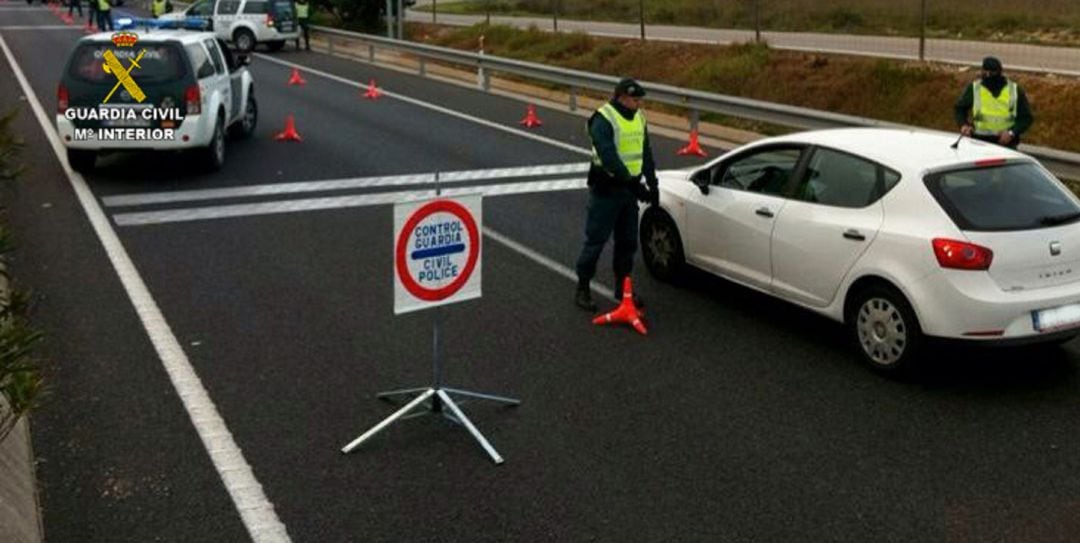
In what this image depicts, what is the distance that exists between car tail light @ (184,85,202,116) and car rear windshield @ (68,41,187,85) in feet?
0.64

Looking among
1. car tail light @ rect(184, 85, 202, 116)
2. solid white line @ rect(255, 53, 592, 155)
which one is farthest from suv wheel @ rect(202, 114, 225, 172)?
solid white line @ rect(255, 53, 592, 155)

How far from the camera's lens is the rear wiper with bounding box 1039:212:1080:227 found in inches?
264

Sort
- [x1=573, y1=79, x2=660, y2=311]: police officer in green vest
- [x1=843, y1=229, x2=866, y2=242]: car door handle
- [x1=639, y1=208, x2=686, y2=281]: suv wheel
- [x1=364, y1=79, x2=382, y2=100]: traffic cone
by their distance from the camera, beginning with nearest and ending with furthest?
[x1=843, y1=229, x2=866, y2=242]: car door handle
[x1=573, y1=79, x2=660, y2=311]: police officer in green vest
[x1=639, y1=208, x2=686, y2=281]: suv wheel
[x1=364, y1=79, x2=382, y2=100]: traffic cone

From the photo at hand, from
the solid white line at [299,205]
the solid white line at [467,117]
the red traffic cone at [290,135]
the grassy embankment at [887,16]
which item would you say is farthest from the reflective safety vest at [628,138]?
the grassy embankment at [887,16]

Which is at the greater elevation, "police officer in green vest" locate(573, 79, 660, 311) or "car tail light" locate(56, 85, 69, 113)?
"car tail light" locate(56, 85, 69, 113)

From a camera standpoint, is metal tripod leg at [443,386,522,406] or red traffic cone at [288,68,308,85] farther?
red traffic cone at [288,68,308,85]

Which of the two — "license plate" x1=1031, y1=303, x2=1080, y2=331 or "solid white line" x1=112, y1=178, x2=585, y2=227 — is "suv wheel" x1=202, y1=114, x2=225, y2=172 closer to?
"solid white line" x1=112, y1=178, x2=585, y2=227

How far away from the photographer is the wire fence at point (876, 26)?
72.4ft

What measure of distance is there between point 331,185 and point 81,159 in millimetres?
3104

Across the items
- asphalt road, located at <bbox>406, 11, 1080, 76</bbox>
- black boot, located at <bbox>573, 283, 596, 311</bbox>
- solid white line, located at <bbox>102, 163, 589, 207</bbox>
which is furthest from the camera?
asphalt road, located at <bbox>406, 11, 1080, 76</bbox>

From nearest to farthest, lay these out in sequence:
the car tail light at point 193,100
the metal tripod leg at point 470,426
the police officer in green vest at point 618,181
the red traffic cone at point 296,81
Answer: the metal tripod leg at point 470,426 < the police officer in green vest at point 618,181 < the car tail light at point 193,100 < the red traffic cone at point 296,81

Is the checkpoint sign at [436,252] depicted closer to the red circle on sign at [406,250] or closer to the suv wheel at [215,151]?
the red circle on sign at [406,250]

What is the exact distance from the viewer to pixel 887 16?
33531mm

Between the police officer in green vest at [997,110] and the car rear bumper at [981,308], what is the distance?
4.22 metres
